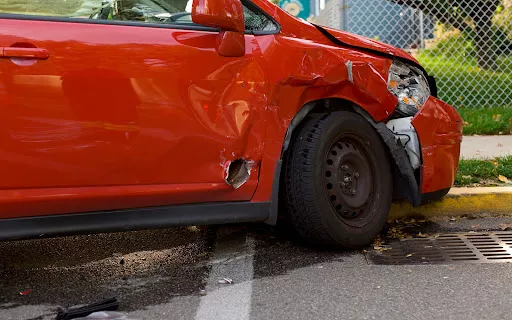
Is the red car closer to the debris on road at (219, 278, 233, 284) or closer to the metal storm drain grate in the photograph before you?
the metal storm drain grate

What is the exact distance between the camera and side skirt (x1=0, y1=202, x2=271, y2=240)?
3047 mm

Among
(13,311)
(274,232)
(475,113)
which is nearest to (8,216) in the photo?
(13,311)

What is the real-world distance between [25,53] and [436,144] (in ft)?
8.18

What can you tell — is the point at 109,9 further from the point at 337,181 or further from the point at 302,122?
the point at 337,181

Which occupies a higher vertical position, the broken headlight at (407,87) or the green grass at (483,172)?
the broken headlight at (407,87)

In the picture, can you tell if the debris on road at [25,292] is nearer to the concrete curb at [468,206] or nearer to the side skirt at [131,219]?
the side skirt at [131,219]

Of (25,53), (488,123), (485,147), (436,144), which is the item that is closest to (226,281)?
(25,53)

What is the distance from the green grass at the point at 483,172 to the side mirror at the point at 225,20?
2418 millimetres

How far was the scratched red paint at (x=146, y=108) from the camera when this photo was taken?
3006mm

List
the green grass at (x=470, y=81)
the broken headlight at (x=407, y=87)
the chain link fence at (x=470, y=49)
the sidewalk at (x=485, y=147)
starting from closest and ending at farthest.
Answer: the broken headlight at (x=407, y=87)
the sidewalk at (x=485, y=147)
the green grass at (x=470, y=81)
the chain link fence at (x=470, y=49)

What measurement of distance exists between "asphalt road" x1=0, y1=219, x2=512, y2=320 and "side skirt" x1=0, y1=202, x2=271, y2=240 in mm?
319

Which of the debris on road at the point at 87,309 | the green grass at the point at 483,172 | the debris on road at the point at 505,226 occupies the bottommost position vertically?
the debris on road at the point at 505,226

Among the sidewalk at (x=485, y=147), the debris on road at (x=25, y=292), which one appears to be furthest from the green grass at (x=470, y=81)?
the debris on road at (x=25, y=292)

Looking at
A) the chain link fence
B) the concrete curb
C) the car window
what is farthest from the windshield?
the chain link fence
